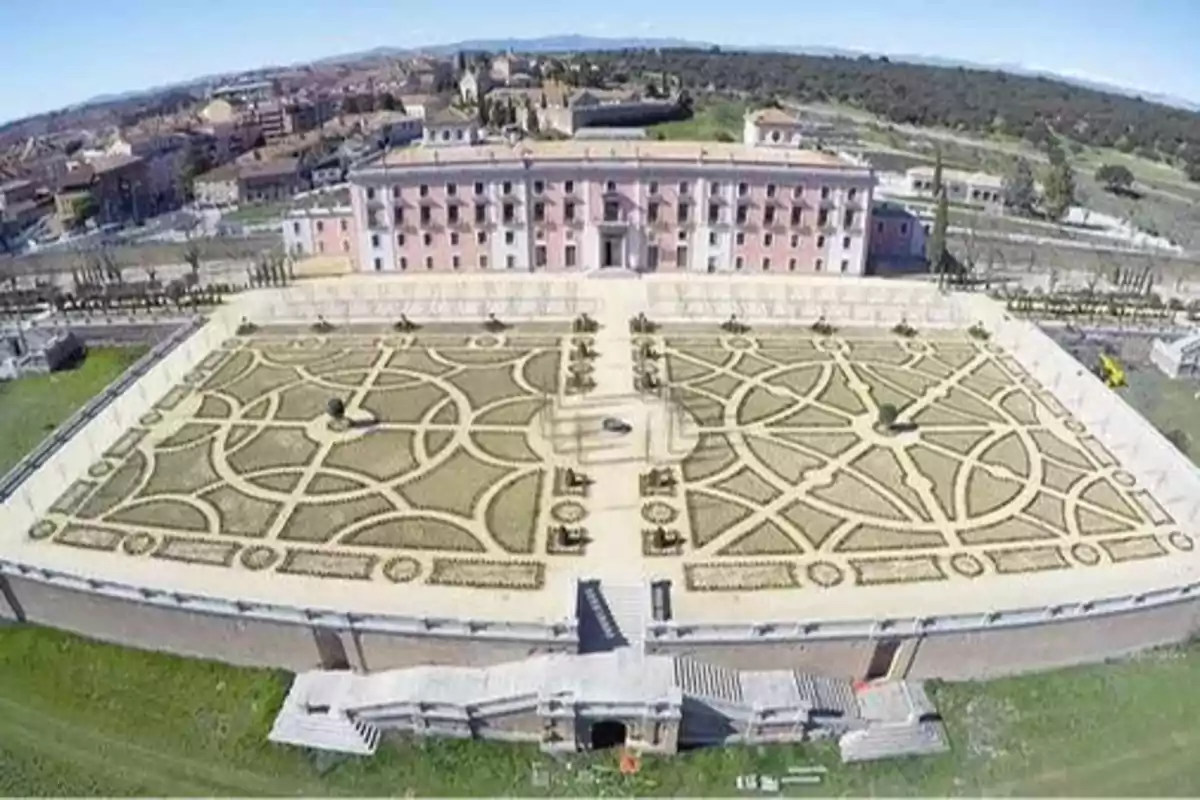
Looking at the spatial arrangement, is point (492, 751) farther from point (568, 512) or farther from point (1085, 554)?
point (1085, 554)

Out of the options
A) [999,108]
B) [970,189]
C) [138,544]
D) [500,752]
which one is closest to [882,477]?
[500,752]

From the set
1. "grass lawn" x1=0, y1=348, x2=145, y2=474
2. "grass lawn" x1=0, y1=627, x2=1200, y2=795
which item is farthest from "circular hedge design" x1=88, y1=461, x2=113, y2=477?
"grass lawn" x1=0, y1=627, x2=1200, y2=795

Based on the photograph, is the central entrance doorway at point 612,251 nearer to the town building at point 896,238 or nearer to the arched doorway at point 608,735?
the town building at point 896,238

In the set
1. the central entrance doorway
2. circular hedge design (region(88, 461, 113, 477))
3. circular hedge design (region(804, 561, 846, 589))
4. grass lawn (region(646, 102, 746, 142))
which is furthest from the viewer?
grass lawn (region(646, 102, 746, 142))

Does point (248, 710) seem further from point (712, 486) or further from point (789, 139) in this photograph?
point (789, 139)

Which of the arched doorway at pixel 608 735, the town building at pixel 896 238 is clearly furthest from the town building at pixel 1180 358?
the arched doorway at pixel 608 735

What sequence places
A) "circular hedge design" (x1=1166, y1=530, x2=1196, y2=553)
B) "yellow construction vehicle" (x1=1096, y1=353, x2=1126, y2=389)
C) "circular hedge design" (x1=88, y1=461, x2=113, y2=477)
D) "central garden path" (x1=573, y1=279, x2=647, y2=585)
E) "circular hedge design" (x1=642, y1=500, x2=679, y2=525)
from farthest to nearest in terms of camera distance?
1. "yellow construction vehicle" (x1=1096, y1=353, x2=1126, y2=389)
2. "circular hedge design" (x1=88, y1=461, x2=113, y2=477)
3. "circular hedge design" (x1=642, y1=500, x2=679, y2=525)
4. "circular hedge design" (x1=1166, y1=530, x2=1196, y2=553)
5. "central garden path" (x1=573, y1=279, x2=647, y2=585)

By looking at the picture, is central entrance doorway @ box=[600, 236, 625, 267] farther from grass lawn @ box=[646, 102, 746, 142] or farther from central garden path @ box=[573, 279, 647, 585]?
grass lawn @ box=[646, 102, 746, 142]

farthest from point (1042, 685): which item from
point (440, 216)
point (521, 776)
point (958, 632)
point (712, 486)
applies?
point (440, 216)
